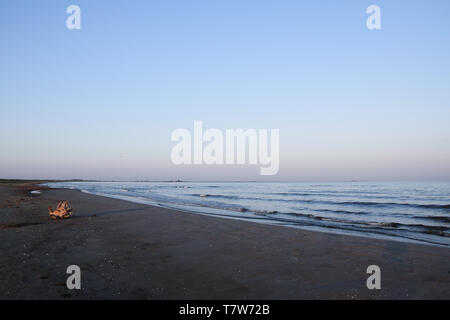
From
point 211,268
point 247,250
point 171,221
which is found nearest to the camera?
point 211,268

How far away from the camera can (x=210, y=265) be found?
830cm

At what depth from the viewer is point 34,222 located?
1545 centimetres

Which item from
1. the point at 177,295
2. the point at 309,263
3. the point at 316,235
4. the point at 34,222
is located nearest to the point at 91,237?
the point at 34,222

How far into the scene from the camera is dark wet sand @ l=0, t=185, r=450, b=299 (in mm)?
6285

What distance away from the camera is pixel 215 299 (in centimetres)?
594

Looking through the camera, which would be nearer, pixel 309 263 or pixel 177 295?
pixel 177 295

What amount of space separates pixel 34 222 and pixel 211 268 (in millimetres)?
12053

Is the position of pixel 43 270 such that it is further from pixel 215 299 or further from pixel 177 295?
pixel 215 299

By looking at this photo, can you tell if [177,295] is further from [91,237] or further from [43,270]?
[91,237]

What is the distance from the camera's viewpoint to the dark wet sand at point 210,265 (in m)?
6.29
